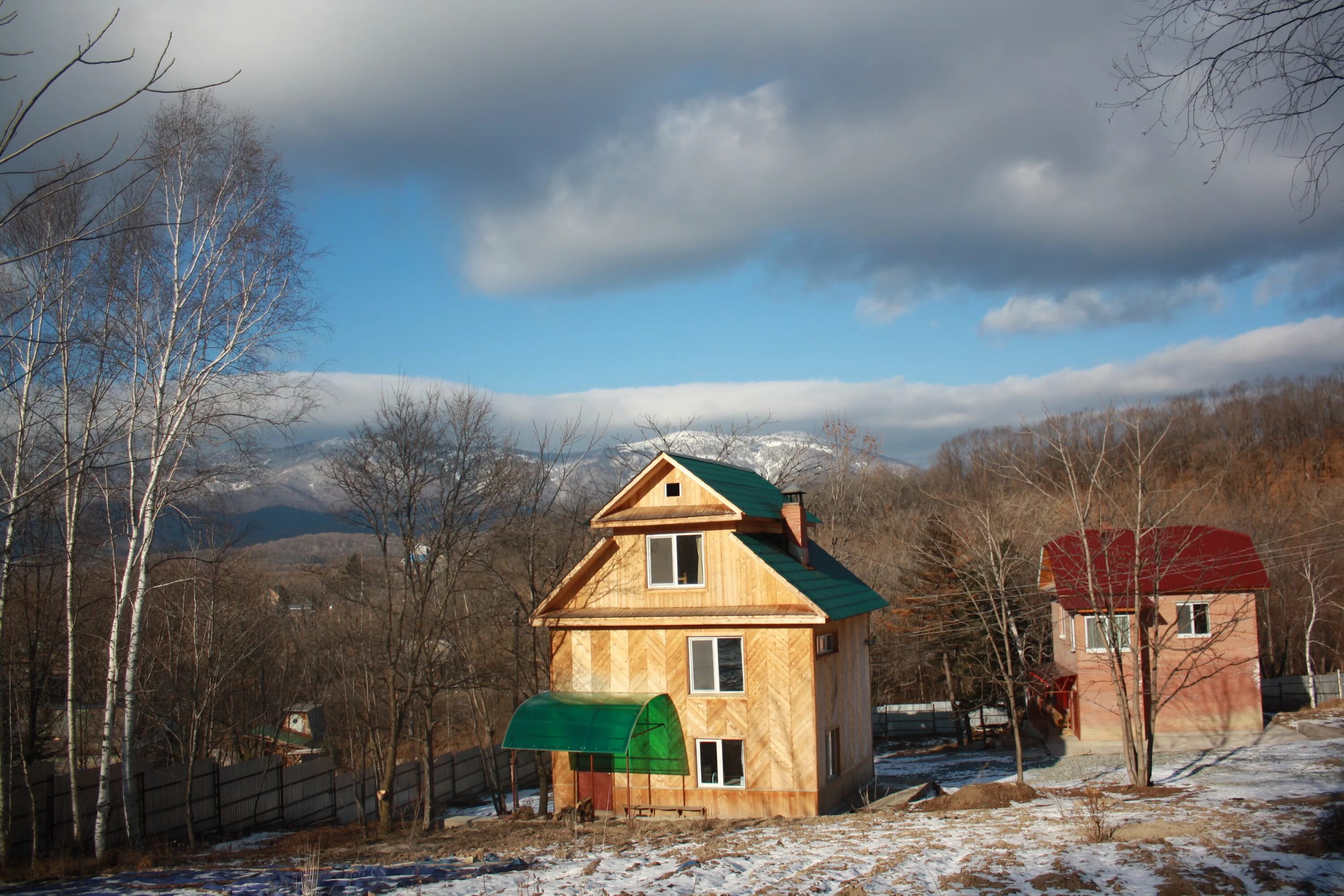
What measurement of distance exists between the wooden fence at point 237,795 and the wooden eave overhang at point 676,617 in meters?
6.26

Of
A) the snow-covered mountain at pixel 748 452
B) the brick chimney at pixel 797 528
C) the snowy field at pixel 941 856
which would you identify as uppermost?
the snow-covered mountain at pixel 748 452

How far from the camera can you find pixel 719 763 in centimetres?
2083

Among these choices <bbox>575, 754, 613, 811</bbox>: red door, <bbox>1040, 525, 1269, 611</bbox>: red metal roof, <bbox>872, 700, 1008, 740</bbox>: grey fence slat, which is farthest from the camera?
<bbox>872, 700, 1008, 740</bbox>: grey fence slat

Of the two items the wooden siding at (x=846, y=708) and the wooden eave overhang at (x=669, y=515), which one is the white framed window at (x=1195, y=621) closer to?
the wooden siding at (x=846, y=708)

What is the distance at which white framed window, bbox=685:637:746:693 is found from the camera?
21.1 meters

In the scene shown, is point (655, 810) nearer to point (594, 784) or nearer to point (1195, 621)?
point (594, 784)

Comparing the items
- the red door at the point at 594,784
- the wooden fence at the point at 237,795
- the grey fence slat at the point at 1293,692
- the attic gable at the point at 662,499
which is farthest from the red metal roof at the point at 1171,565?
the wooden fence at the point at 237,795

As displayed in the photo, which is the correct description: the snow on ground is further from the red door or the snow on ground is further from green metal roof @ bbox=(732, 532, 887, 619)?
green metal roof @ bbox=(732, 532, 887, 619)

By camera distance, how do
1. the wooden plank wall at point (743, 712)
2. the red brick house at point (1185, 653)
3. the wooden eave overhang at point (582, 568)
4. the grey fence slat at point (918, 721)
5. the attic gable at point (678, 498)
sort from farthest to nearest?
the grey fence slat at point (918, 721) → the red brick house at point (1185, 653) → the wooden eave overhang at point (582, 568) → the attic gable at point (678, 498) → the wooden plank wall at point (743, 712)

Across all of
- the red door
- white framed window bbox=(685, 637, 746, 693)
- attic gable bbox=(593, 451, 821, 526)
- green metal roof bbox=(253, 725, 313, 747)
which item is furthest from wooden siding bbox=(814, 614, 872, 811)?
green metal roof bbox=(253, 725, 313, 747)

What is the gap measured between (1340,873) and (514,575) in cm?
2313

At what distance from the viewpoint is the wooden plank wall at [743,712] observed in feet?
66.8

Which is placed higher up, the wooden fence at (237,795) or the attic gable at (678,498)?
the attic gable at (678,498)

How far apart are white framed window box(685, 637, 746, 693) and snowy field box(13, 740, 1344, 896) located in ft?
11.4
